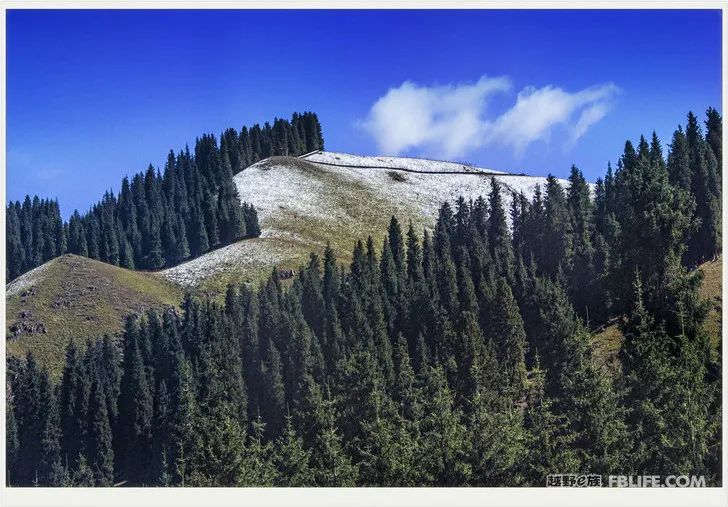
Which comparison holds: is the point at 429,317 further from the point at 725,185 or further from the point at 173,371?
the point at 725,185

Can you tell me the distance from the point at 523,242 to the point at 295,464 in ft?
271

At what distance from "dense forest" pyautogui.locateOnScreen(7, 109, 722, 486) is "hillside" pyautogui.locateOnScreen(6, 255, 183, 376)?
12311 mm

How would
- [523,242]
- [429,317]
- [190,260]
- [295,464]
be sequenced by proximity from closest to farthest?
[295,464], [429,317], [523,242], [190,260]

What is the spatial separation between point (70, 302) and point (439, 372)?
9780cm

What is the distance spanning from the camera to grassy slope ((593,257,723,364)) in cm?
8438

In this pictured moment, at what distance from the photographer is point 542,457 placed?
60.2 m

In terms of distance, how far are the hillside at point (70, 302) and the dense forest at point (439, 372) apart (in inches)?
485

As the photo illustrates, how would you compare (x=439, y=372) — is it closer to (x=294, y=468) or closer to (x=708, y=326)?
(x=294, y=468)

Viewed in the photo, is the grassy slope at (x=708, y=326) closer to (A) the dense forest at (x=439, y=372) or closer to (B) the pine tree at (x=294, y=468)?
(A) the dense forest at (x=439, y=372)

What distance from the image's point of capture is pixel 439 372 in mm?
78562

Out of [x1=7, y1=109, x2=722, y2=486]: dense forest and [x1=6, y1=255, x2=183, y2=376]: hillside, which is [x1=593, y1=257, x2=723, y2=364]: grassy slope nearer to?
[x1=7, y1=109, x2=722, y2=486]: dense forest

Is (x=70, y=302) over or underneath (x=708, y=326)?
over

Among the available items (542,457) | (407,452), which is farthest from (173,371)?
(542,457)

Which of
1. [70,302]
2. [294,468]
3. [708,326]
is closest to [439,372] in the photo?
[294,468]
